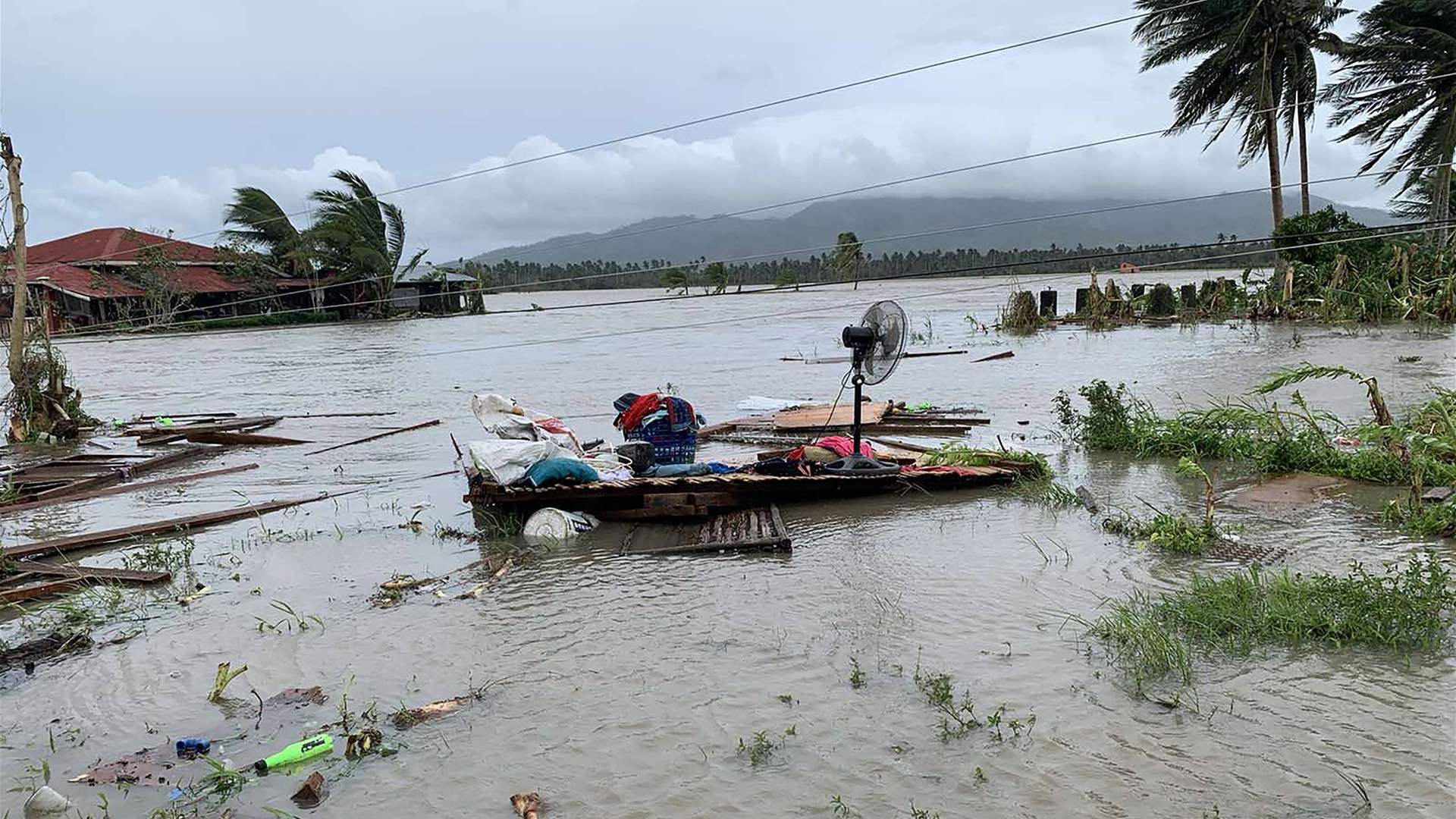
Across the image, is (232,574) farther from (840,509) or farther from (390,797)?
(840,509)

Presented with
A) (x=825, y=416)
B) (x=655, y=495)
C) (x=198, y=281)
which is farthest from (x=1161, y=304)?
(x=198, y=281)

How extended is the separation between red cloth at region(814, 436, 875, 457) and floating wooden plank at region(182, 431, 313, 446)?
7.75m

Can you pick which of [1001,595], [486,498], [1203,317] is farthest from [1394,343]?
[486,498]

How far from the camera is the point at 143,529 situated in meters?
8.27

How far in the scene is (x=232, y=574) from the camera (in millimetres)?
7180

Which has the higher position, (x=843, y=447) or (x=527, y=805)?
(x=843, y=447)

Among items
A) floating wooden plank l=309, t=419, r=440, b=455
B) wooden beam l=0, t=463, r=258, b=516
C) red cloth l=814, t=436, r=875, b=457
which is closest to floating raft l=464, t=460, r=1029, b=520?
red cloth l=814, t=436, r=875, b=457

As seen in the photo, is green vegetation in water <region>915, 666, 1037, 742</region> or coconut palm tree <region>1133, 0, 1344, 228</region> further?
coconut palm tree <region>1133, 0, 1344, 228</region>

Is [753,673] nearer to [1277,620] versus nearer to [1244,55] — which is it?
[1277,620]

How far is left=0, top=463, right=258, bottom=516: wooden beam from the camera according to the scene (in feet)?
32.1

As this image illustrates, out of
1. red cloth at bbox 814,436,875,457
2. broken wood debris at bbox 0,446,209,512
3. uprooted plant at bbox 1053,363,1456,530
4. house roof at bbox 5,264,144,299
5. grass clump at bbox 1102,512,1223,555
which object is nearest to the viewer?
grass clump at bbox 1102,512,1223,555

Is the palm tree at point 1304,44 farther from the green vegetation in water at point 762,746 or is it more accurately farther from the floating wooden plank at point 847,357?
the green vegetation in water at point 762,746

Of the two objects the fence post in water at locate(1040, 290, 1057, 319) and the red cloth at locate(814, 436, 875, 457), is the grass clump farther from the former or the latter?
the fence post in water at locate(1040, 290, 1057, 319)

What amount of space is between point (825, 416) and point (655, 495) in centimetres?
510
